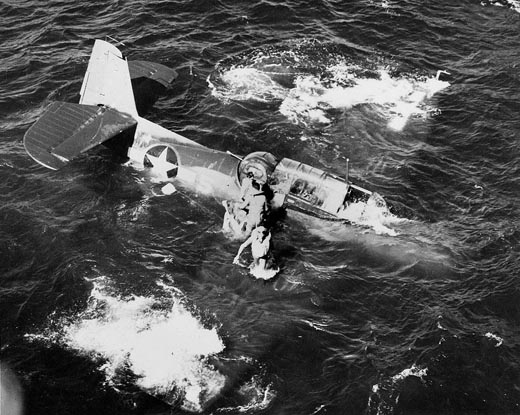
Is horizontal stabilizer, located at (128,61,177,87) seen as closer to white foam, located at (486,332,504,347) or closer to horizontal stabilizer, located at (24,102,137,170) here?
horizontal stabilizer, located at (24,102,137,170)

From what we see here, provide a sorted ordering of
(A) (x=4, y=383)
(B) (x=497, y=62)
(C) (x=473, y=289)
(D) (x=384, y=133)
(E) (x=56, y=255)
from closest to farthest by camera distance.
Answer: (A) (x=4, y=383) → (C) (x=473, y=289) → (E) (x=56, y=255) → (D) (x=384, y=133) → (B) (x=497, y=62)

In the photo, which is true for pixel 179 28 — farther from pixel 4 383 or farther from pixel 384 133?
pixel 4 383

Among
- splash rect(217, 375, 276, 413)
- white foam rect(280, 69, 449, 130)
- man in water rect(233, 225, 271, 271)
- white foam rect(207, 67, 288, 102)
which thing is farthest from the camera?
white foam rect(207, 67, 288, 102)

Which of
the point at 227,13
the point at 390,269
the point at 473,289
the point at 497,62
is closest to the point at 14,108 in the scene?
the point at 227,13

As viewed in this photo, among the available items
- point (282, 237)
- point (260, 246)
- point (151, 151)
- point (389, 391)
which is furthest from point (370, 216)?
point (151, 151)

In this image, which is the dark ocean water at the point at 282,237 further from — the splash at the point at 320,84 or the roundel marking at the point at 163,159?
the roundel marking at the point at 163,159

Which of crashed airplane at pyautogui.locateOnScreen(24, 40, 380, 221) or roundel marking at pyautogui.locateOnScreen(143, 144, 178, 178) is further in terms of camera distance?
roundel marking at pyautogui.locateOnScreen(143, 144, 178, 178)

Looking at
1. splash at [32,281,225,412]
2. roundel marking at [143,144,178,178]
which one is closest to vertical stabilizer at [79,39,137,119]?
roundel marking at [143,144,178,178]
